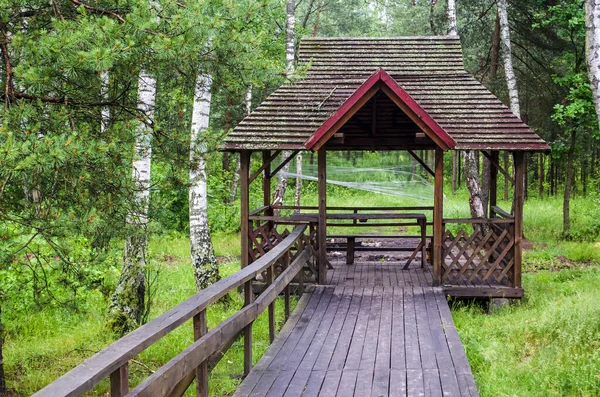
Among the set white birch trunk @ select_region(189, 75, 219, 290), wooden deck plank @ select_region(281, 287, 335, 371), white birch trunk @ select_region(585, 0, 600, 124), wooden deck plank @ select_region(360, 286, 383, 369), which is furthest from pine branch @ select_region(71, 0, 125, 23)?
white birch trunk @ select_region(585, 0, 600, 124)

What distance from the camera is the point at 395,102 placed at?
973 centimetres

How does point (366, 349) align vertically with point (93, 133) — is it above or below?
below

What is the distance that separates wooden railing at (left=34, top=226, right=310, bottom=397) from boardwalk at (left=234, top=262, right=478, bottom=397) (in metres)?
0.50

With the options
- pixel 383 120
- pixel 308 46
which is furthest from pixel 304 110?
pixel 308 46

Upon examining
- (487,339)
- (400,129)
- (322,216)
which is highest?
(400,129)

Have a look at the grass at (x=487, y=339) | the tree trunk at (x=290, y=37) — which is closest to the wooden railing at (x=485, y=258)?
the grass at (x=487, y=339)

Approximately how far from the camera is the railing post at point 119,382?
10.3ft

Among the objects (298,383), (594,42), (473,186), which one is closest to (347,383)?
(298,383)

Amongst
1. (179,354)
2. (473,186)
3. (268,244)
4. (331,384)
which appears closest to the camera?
(179,354)

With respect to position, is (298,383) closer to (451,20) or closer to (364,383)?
(364,383)

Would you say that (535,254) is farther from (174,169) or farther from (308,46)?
(174,169)

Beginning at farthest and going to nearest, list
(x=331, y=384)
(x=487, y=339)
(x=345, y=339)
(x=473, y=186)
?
(x=473, y=186)
(x=487, y=339)
(x=345, y=339)
(x=331, y=384)

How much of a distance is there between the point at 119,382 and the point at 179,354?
3.29 ft

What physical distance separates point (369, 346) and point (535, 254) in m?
10.2
